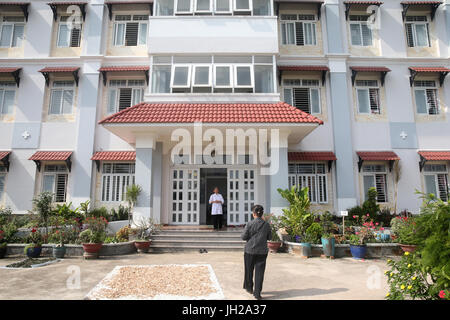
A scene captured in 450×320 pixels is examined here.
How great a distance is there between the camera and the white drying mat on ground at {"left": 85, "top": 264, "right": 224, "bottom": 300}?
4844 millimetres

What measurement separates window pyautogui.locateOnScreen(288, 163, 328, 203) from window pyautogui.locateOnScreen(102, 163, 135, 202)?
765 centimetres

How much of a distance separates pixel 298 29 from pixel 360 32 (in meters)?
3.17

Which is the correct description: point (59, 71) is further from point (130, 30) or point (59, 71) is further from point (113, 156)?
point (113, 156)

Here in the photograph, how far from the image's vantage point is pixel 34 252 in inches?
317

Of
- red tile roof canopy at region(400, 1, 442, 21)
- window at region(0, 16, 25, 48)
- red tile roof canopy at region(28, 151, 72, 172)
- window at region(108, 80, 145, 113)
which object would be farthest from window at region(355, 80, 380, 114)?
window at region(0, 16, 25, 48)

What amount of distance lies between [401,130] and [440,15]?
6.51 metres

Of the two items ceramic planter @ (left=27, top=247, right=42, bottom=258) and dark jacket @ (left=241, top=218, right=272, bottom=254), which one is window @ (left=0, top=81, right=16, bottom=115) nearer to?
ceramic planter @ (left=27, top=247, right=42, bottom=258)

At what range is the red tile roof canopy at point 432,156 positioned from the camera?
1239 centimetres

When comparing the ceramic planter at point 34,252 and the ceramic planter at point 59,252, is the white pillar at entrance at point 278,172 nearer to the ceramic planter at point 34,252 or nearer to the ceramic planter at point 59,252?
the ceramic planter at point 59,252

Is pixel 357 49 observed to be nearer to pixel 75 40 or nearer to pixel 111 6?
pixel 111 6

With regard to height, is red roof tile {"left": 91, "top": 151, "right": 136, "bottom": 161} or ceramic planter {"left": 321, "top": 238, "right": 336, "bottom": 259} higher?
red roof tile {"left": 91, "top": 151, "right": 136, "bottom": 161}

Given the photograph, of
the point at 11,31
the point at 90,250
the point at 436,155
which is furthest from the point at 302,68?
the point at 11,31

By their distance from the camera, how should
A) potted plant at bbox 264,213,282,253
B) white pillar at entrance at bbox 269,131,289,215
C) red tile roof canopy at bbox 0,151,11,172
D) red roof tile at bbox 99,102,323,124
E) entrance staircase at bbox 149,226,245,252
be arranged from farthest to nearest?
red tile roof canopy at bbox 0,151,11,172 → white pillar at entrance at bbox 269,131,289,215 → red roof tile at bbox 99,102,323,124 → entrance staircase at bbox 149,226,245,252 → potted plant at bbox 264,213,282,253

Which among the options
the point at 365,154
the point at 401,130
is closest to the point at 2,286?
the point at 365,154
